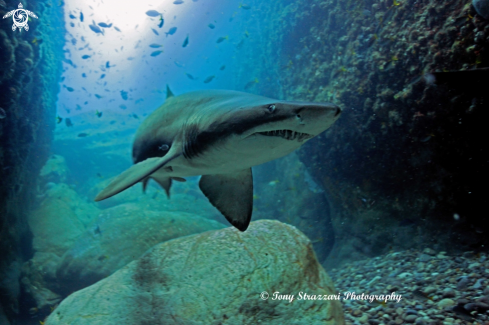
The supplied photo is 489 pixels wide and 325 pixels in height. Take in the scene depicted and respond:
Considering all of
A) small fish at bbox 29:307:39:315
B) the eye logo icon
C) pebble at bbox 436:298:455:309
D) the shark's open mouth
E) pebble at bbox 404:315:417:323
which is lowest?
small fish at bbox 29:307:39:315

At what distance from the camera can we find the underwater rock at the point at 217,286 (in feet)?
9.36

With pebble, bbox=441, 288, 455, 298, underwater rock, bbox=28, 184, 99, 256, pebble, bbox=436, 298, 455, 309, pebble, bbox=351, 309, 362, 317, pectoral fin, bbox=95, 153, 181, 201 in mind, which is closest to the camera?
pectoral fin, bbox=95, 153, 181, 201

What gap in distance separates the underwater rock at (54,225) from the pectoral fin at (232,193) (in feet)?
36.7

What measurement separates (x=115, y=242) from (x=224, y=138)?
7.73 metres

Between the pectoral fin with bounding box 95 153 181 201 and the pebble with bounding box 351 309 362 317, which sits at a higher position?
the pectoral fin with bounding box 95 153 181 201

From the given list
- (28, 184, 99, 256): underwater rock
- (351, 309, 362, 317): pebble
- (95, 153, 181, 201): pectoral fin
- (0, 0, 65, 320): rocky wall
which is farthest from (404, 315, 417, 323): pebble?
(28, 184, 99, 256): underwater rock

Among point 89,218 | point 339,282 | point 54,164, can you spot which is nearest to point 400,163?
point 339,282

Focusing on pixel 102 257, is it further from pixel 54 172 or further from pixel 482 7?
pixel 54 172

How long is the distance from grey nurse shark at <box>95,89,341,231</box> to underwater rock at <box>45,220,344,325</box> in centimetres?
84

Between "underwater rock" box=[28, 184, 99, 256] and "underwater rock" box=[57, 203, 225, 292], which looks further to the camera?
"underwater rock" box=[28, 184, 99, 256]

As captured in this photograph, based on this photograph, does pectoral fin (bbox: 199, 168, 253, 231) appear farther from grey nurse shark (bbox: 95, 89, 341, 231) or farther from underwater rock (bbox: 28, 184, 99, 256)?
underwater rock (bbox: 28, 184, 99, 256)

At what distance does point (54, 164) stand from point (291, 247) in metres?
23.6

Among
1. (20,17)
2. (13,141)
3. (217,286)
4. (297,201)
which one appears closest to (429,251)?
(217,286)

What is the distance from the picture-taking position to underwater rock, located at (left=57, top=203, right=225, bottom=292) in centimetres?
759
